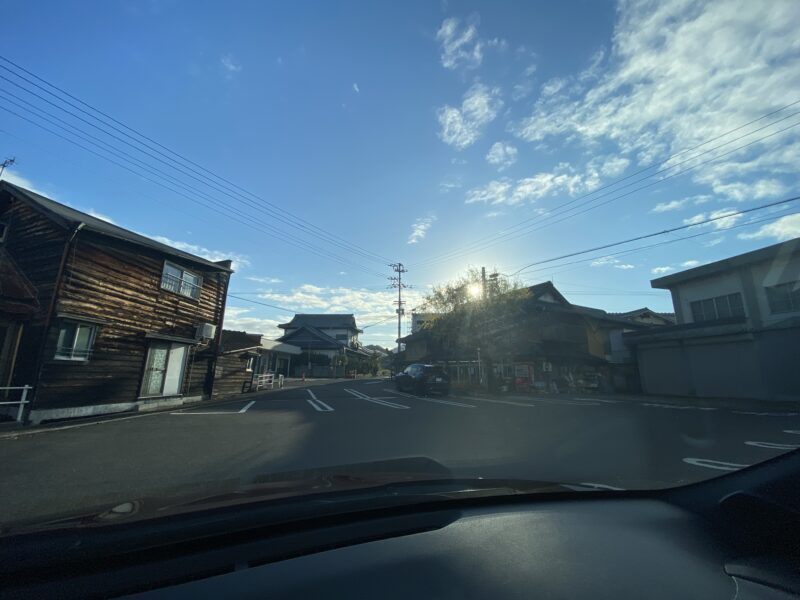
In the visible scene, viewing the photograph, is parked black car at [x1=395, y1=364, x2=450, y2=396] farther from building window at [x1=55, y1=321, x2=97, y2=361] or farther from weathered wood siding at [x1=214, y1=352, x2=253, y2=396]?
building window at [x1=55, y1=321, x2=97, y2=361]

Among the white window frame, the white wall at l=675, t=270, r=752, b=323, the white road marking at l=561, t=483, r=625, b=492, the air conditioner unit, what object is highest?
the white wall at l=675, t=270, r=752, b=323

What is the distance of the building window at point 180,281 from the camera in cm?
1442

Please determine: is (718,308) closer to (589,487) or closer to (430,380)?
(430,380)

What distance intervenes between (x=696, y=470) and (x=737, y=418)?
812 cm

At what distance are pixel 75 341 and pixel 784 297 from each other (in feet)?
89.0

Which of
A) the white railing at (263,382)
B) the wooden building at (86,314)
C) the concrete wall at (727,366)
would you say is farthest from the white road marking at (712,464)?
the white railing at (263,382)

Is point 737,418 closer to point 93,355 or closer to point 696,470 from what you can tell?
point 696,470

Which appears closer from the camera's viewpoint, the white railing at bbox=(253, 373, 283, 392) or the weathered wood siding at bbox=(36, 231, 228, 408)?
the weathered wood siding at bbox=(36, 231, 228, 408)

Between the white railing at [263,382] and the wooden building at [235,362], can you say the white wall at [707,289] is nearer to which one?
the wooden building at [235,362]

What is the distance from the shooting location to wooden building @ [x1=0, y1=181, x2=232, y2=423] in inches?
406

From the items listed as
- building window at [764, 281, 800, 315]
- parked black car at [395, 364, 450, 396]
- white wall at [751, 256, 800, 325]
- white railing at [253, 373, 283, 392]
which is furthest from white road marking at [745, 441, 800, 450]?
white railing at [253, 373, 283, 392]

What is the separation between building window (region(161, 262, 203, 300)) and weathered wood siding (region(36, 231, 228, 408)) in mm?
270

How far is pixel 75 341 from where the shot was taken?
1089cm

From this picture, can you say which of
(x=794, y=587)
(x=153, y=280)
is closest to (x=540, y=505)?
(x=794, y=587)
